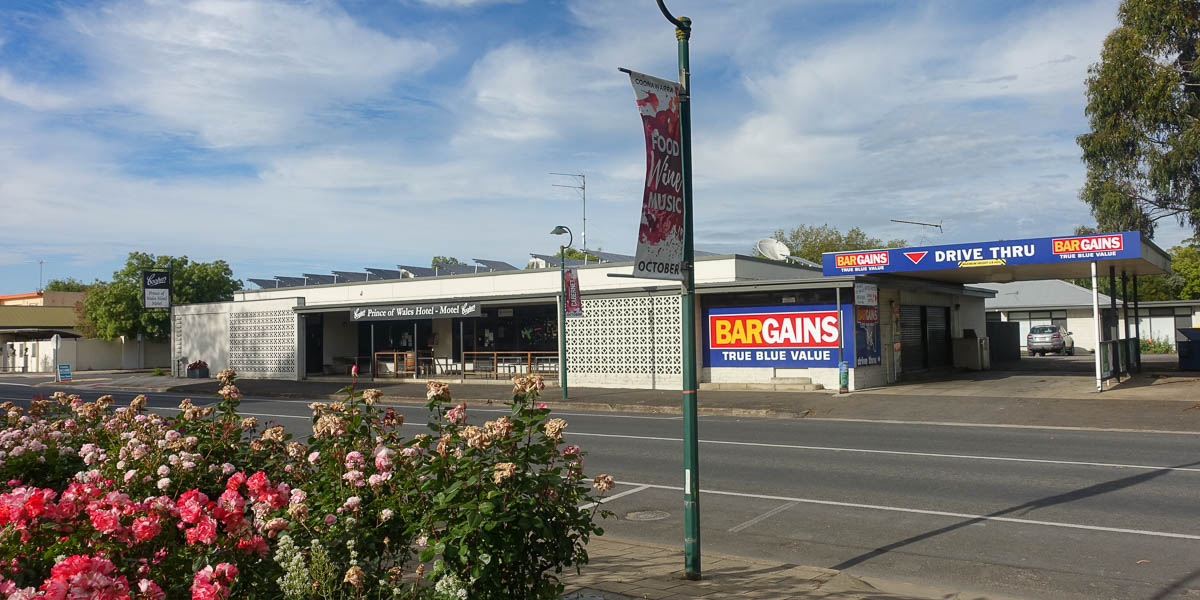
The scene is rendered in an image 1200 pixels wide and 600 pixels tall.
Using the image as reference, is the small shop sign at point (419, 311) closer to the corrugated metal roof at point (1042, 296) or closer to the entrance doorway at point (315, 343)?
the entrance doorway at point (315, 343)

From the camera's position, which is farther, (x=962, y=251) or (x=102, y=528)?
(x=962, y=251)

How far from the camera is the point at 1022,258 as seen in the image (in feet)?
70.9

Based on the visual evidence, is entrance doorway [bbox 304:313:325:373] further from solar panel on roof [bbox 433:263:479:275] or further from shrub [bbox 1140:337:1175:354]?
shrub [bbox 1140:337:1175:354]

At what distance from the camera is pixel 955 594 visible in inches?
245

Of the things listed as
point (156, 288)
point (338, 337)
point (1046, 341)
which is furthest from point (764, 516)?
point (156, 288)

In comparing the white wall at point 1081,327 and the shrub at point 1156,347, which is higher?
the white wall at point 1081,327

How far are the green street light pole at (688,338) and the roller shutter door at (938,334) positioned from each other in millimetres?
24934

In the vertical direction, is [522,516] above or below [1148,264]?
→ below

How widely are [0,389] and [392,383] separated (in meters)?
17.6

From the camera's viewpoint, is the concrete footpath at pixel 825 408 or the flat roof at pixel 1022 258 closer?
the concrete footpath at pixel 825 408

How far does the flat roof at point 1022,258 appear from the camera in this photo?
2050 centimetres

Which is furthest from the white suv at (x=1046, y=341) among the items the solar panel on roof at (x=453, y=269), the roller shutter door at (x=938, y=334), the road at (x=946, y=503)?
the road at (x=946, y=503)

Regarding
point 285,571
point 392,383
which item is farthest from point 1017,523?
point 392,383

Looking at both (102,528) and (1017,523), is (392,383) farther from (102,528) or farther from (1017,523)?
(102,528)
